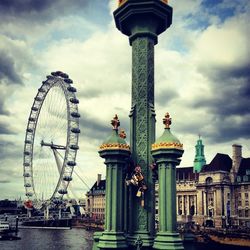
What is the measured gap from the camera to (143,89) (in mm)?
31969

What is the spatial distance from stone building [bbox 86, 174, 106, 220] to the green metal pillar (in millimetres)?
120150

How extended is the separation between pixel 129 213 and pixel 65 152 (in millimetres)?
65552

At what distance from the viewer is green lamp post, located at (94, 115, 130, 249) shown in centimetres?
2780

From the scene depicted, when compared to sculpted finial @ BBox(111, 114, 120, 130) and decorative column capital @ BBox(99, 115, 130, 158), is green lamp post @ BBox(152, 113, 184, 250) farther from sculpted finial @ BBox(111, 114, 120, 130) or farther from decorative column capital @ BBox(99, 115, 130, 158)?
sculpted finial @ BBox(111, 114, 120, 130)

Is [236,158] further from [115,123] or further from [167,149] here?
[167,149]

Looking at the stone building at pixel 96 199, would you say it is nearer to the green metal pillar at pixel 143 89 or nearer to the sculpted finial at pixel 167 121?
the green metal pillar at pixel 143 89

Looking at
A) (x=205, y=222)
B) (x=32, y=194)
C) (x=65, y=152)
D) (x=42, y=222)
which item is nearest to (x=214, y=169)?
(x=205, y=222)

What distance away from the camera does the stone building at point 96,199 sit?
491 ft

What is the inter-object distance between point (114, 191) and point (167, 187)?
3775 millimetres

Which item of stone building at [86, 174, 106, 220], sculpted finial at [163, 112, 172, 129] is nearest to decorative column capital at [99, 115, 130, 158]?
sculpted finial at [163, 112, 172, 129]

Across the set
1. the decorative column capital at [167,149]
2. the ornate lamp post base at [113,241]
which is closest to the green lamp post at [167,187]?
the decorative column capital at [167,149]

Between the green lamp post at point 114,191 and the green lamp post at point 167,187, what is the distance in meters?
2.40

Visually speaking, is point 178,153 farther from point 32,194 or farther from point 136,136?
point 32,194

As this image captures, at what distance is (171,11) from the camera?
33.4m
